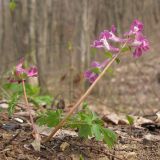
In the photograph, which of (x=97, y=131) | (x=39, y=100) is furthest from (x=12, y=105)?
(x=39, y=100)

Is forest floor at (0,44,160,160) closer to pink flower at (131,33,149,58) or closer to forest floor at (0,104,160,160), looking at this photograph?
forest floor at (0,104,160,160)

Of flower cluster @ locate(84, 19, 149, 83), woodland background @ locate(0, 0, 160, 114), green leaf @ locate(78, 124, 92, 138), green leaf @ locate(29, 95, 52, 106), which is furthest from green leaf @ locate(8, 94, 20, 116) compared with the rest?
woodland background @ locate(0, 0, 160, 114)

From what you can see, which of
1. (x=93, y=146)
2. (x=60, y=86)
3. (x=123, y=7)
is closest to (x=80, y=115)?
(x=93, y=146)

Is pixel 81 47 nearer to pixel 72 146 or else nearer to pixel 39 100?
pixel 39 100

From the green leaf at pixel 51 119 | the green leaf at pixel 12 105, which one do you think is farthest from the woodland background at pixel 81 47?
the green leaf at pixel 51 119

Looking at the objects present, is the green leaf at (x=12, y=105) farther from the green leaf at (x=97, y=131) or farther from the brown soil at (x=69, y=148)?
the green leaf at (x=97, y=131)

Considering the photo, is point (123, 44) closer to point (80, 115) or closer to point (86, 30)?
point (80, 115)

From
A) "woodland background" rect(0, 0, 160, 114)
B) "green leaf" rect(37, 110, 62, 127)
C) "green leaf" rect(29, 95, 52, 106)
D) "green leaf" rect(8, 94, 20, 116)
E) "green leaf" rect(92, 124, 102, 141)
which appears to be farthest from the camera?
"woodland background" rect(0, 0, 160, 114)

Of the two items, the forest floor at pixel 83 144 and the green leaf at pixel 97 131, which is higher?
the green leaf at pixel 97 131
